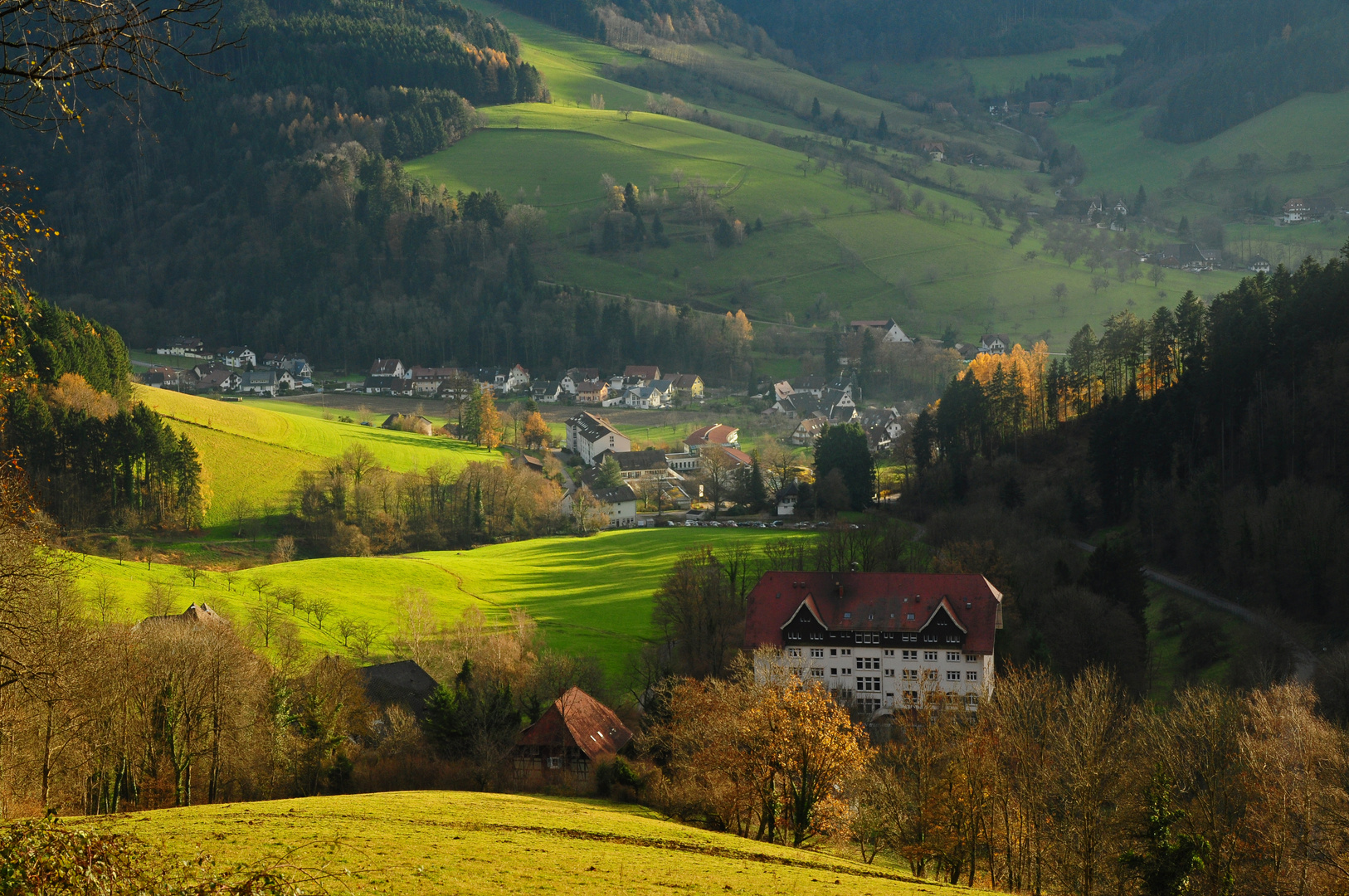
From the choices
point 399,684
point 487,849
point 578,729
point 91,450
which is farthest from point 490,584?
point 487,849

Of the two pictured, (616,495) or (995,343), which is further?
(995,343)

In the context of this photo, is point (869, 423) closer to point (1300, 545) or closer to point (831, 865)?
point (1300, 545)

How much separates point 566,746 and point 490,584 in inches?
1344

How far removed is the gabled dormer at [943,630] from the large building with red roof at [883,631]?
0.14 feet

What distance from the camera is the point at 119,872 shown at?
11484 millimetres

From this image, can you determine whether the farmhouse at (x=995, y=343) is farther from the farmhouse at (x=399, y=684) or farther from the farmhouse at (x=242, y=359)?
the farmhouse at (x=242, y=359)

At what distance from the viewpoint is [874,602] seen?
5844 cm

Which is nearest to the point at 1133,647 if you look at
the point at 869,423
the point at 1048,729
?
the point at 1048,729

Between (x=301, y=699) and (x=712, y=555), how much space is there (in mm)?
39430

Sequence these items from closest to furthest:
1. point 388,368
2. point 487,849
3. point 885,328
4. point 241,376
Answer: point 487,849, point 885,328, point 241,376, point 388,368

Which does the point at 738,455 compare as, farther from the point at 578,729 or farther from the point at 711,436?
the point at 578,729

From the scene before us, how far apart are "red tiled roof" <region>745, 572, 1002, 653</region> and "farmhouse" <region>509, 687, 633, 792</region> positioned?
509 inches

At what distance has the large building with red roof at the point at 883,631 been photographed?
56.4 meters

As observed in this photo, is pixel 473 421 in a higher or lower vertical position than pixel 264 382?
lower
